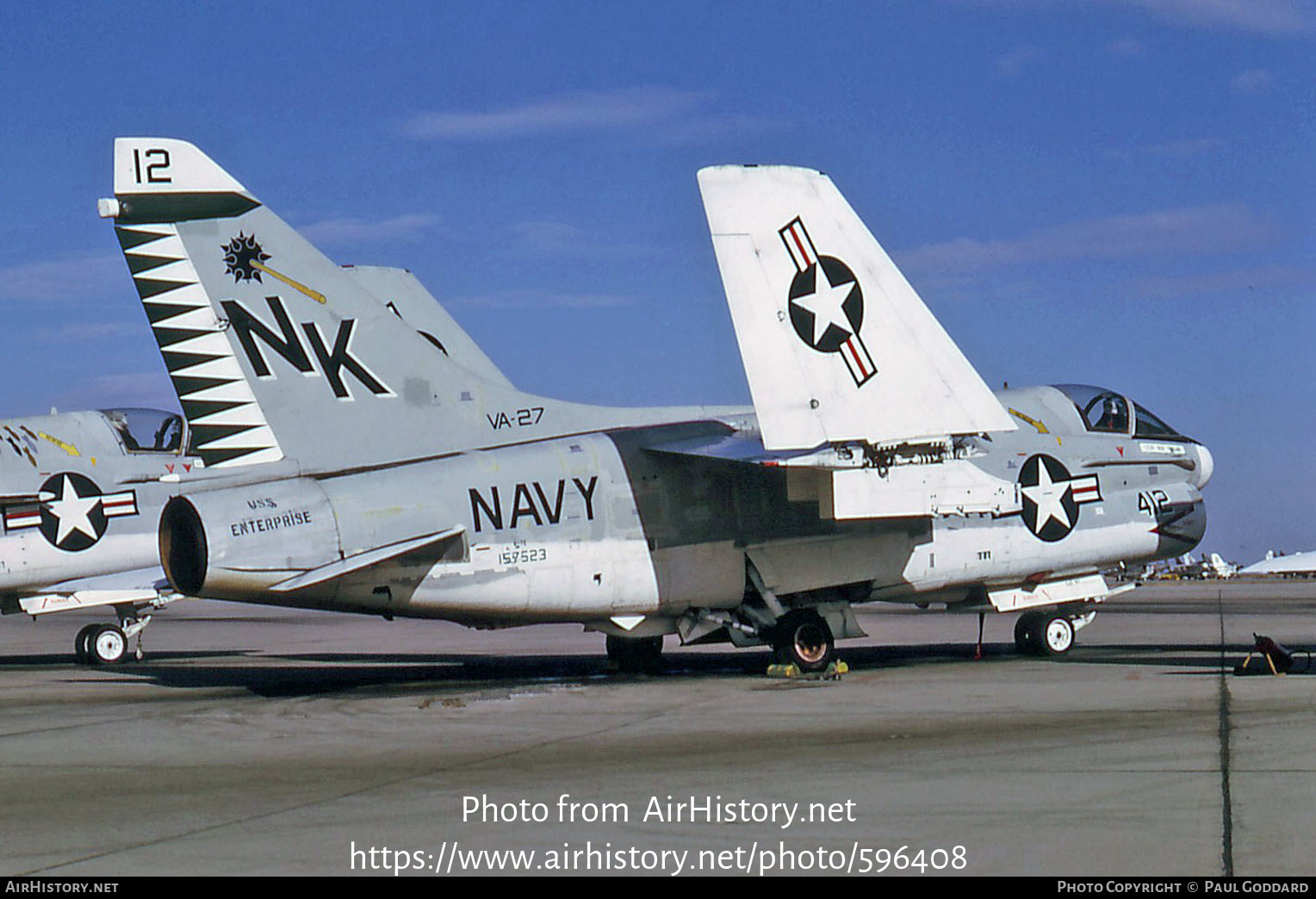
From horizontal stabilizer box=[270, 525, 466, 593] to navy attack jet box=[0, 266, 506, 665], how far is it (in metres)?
6.88

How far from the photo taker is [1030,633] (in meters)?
19.5

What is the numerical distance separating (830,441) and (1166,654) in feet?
22.2

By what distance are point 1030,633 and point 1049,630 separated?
0.84 feet

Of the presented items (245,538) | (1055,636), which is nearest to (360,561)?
(245,538)

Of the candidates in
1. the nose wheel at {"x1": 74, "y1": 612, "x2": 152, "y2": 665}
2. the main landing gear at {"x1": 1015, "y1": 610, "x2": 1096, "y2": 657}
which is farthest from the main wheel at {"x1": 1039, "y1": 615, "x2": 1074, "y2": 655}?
the nose wheel at {"x1": 74, "y1": 612, "x2": 152, "y2": 665}

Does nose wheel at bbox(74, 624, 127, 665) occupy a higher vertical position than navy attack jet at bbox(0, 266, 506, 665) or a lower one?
lower

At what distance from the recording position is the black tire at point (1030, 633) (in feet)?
63.7

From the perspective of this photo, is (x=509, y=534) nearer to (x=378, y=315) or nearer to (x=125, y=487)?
(x=378, y=315)

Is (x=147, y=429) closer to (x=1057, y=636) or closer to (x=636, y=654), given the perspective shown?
(x=636, y=654)

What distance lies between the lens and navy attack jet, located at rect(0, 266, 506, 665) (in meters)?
21.7

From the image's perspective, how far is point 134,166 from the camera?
15.4 meters

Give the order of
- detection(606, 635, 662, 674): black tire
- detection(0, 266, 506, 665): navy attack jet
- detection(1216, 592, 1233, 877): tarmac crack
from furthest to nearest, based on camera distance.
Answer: detection(0, 266, 506, 665): navy attack jet < detection(606, 635, 662, 674): black tire < detection(1216, 592, 1233, 877): tarmac crack

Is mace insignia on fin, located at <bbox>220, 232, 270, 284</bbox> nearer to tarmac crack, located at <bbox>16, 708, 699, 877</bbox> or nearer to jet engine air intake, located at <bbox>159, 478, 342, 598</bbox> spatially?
jet engine air intake, located at <bbox>159, 478, 342, 598</bbox>
